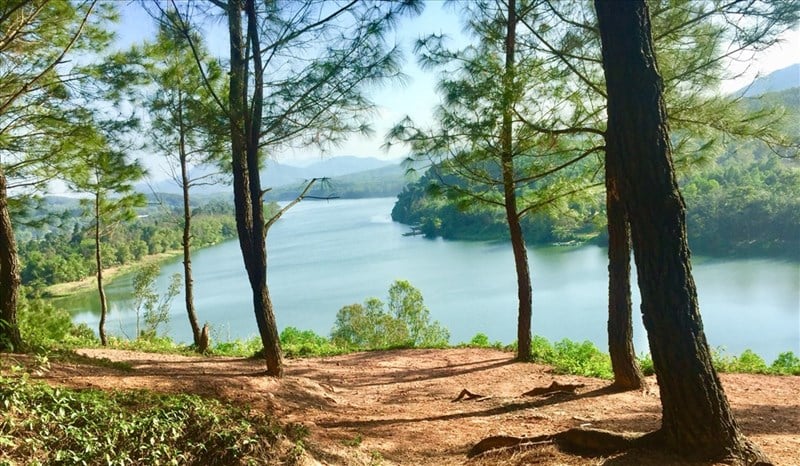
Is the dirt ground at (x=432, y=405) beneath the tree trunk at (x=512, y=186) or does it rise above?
beneath

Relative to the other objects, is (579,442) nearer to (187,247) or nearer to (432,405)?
(432,405)

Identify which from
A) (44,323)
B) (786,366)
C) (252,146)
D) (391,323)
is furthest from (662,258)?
(391,323)

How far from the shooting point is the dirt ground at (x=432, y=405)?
2.77 m

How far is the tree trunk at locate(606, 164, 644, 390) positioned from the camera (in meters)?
4.29

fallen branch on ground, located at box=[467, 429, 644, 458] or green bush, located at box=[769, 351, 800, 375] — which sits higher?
fallen branch on ground, located at box=[467, 429, 644, 458]

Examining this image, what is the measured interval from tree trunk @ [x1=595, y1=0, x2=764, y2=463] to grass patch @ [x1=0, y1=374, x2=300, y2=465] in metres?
1.65

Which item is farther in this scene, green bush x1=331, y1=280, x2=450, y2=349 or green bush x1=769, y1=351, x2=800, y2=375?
green bush x1=331, y1=280, x2=450, y2=349

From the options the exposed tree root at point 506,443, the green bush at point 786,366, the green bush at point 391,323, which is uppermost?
the exposed tree root at point 506,443

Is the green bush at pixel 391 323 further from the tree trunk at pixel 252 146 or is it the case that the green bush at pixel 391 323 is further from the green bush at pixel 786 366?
the tree trunk at pixel 252 146

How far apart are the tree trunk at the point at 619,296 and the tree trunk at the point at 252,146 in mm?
2842

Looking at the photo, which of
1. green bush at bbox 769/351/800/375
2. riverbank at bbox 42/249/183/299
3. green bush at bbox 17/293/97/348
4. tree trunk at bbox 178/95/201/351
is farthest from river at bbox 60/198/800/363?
green bush at bbox 17/293/97/348

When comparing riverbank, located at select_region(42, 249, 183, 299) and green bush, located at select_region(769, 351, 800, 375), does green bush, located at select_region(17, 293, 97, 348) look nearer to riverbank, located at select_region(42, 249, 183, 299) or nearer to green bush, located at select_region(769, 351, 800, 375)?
green bush, located at select_region(769, 351, 800, 375)

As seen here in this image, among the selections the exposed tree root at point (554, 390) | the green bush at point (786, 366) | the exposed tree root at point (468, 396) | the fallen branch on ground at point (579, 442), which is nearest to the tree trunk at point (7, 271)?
the exposed tree root at point (468, 396)

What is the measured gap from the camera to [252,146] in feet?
14.5
